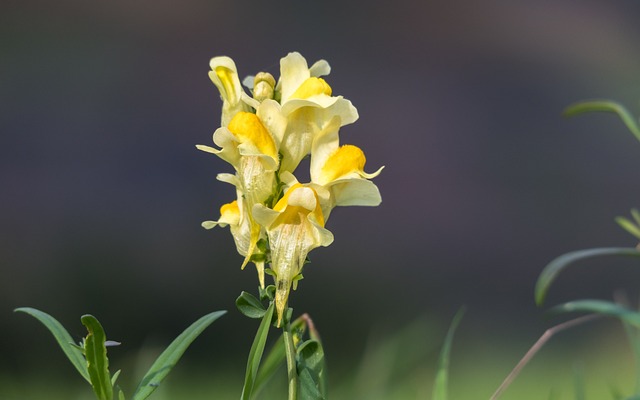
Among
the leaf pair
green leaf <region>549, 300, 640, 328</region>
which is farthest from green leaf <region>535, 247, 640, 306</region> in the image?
the leaf pair

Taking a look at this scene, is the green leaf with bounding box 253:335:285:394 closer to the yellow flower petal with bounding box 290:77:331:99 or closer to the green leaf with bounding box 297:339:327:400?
the green leaf with bounding box 297:339:327:400

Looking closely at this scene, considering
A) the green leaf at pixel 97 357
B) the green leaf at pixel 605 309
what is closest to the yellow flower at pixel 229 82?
the green leaf at pixel 97 357

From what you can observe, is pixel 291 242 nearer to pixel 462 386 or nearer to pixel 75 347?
pixel 75 347

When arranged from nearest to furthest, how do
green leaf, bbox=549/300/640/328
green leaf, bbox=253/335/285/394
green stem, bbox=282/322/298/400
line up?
green leaf, bbox=549/300/640/328 < green stem, bbox=282/322/298/400 < green leaf, bbox=253/335/285/394

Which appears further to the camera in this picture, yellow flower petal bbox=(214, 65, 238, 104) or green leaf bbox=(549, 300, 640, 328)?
yellow flower petal bbox=(214, 65, 238, 104)

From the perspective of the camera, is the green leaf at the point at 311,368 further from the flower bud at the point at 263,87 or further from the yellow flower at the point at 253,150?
the flower bud at the point at 263,87

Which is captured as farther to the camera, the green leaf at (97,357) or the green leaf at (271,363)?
the green leaf at (271,363)

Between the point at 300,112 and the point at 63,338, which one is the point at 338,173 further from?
the point at 63,338

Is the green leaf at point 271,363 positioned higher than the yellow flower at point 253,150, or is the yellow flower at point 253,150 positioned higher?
the yellow flower at point 253,150
